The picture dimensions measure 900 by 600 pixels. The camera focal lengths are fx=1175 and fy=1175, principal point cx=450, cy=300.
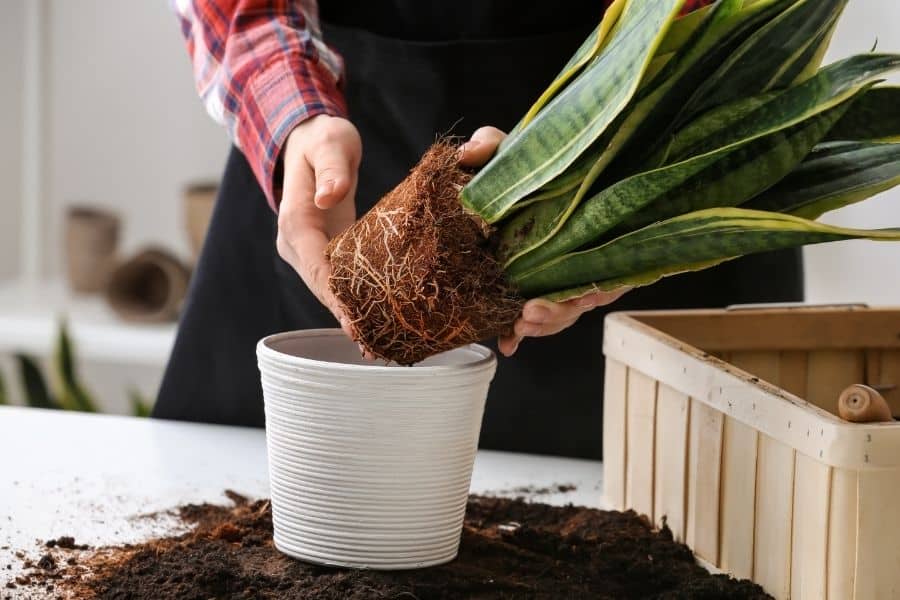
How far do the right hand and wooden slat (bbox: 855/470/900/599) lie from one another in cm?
39

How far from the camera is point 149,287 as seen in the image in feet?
9.14

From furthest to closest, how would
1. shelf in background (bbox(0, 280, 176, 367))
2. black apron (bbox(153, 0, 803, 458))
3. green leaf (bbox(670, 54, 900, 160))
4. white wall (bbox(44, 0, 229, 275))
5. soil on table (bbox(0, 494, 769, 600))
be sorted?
white wall (bbox(44, 0, 229, 275)), shelf in background (bbox(0, 280, 176, 367)), black apron (bbox(153, 0, 803, 458)), soil on table (bbox(0, 494, 769, 600)), green leaf (bbox(670, 54, 900, 160))

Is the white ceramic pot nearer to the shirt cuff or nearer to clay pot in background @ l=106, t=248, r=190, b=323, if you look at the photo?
the shirt cuff

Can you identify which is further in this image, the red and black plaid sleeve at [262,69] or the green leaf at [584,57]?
the red and black plaid sleeve at [262,69]

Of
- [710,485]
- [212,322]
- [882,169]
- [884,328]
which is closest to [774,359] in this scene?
[884,328]

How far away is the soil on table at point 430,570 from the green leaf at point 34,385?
177cm

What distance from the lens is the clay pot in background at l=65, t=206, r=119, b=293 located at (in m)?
2.83

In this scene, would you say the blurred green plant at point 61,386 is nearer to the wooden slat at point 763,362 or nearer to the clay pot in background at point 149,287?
the clay pot in background at point 149,287

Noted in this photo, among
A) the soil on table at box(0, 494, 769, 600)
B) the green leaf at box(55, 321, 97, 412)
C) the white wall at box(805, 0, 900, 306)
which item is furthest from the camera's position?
the green leaf at box(55, 321, 97, 412)

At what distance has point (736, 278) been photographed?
1322 mm

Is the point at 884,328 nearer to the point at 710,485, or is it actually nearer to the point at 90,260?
the point at 710,485

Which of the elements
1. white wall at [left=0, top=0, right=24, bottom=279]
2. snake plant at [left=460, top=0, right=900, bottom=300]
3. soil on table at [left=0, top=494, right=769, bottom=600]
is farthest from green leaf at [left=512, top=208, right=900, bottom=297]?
white wall at [left=0, top=0, right=24, bottom=279]

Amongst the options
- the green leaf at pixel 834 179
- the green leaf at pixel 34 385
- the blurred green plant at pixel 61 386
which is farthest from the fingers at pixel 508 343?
the green leaf at pixel 34 385

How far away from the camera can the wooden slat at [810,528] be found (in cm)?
75
